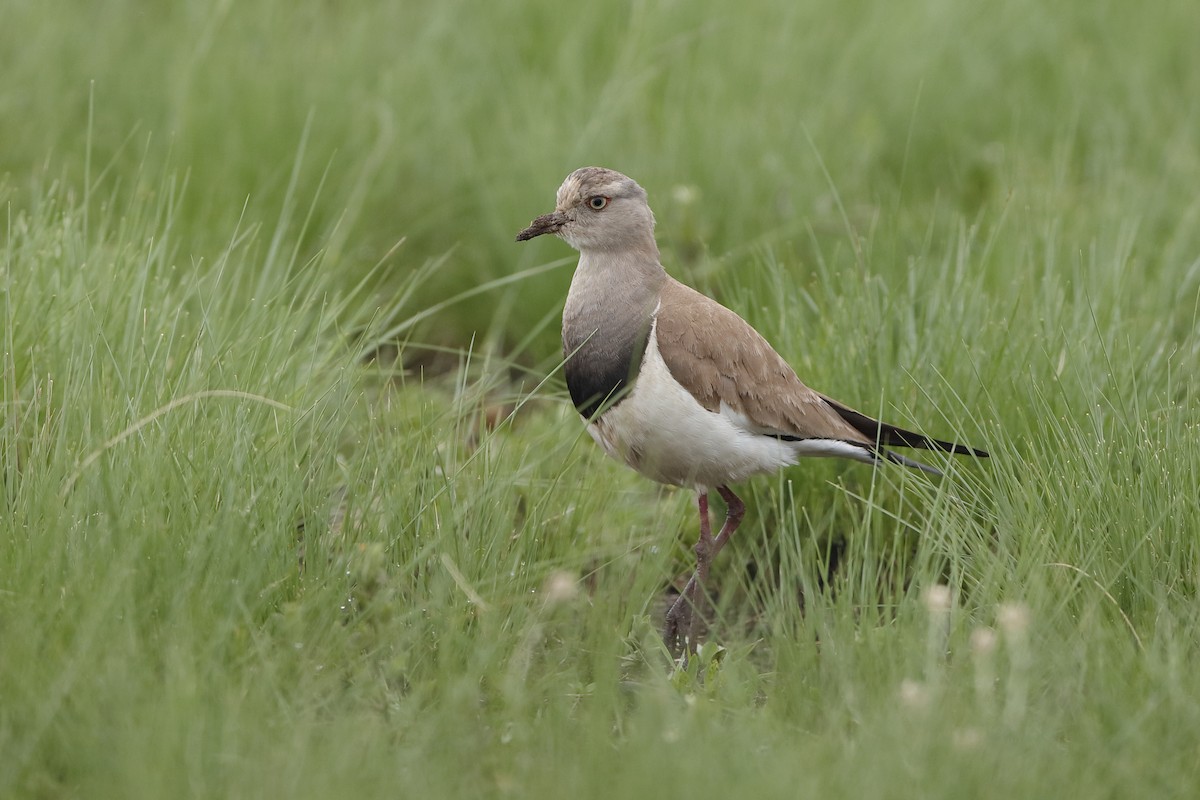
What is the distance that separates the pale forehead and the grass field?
0.47m

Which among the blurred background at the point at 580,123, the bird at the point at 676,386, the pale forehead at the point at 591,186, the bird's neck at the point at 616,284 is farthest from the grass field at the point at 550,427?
the pale forehead at the point at 591,186

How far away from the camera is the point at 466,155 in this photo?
20.1 ft

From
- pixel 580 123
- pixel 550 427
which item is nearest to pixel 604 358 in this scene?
pixel 550 427

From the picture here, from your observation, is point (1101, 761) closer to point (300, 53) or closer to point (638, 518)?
point (638, 518)

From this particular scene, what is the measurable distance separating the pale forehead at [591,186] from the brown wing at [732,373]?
395mm

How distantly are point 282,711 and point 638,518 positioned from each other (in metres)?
1.87

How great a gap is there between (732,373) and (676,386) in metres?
0.20

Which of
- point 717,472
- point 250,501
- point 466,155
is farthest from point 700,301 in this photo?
point 466,155

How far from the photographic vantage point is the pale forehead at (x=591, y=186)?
4.37 meters

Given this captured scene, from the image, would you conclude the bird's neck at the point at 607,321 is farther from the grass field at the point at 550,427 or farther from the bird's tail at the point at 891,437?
the bird's tail at the point at 891,437

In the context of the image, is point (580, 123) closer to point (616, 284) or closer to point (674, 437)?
point (616, 284)

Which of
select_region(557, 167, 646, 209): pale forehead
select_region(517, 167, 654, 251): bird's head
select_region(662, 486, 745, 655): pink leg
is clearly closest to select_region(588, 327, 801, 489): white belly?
select_region(662, 486, 745, 655): pink leg

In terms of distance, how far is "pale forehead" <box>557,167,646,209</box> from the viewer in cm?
437

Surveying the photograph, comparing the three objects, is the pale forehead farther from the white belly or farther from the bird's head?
the white belly
